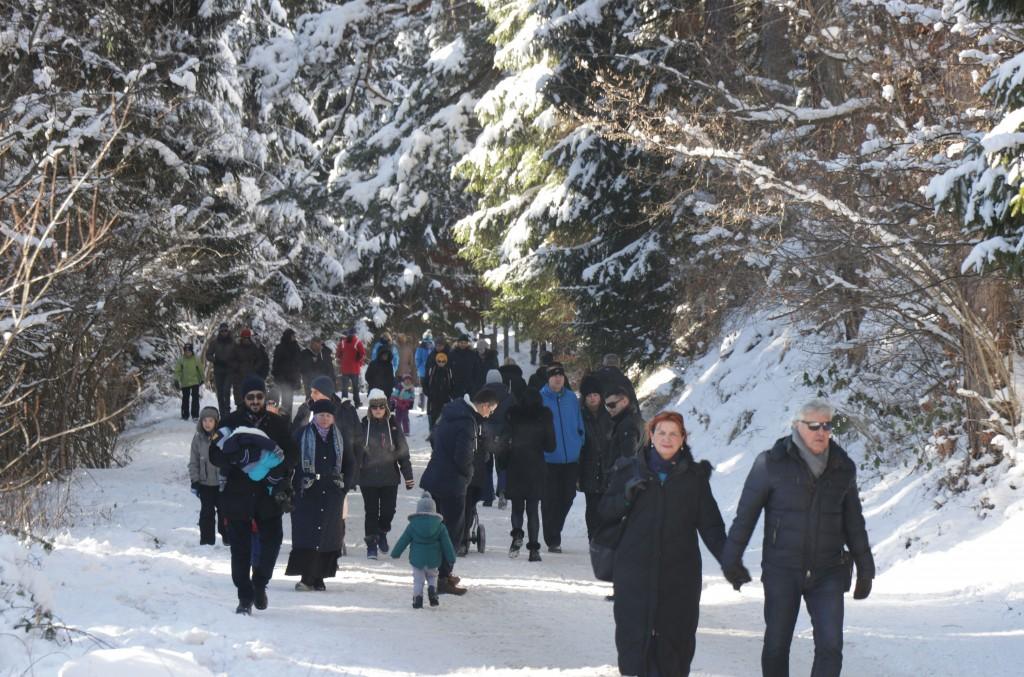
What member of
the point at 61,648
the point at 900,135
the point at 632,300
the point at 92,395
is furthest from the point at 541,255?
the point at 61,648

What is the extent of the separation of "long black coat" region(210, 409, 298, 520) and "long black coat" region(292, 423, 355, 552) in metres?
1.08

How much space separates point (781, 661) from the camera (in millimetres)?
7137

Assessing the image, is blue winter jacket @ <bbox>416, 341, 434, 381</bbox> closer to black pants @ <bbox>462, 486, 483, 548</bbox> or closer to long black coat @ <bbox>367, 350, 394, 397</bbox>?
long black coat @ <bbox>367, 350, 394, 397</bbox>

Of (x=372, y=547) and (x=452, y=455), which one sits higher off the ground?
(x=452, y=455)

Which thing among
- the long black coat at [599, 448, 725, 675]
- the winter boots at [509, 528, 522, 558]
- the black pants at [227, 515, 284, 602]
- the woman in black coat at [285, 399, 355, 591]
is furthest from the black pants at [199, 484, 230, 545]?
the long black coat at [599, 448, 725, 675]

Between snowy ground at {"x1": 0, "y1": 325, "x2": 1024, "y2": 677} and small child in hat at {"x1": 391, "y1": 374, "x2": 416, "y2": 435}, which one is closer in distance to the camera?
snowy ground at {"x1": 0, "y1": 325, "x2": 1024, "y2": 677}

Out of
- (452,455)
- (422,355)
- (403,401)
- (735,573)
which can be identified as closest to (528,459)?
(452,455)

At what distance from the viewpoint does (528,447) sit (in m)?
14.1

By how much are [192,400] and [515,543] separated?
15.3 meters

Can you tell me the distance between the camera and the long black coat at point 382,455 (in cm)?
1324

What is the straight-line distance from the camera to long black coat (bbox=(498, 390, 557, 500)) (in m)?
13.9

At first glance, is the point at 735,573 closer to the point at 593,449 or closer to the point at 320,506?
the point at 320,506

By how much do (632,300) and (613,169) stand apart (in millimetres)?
2269

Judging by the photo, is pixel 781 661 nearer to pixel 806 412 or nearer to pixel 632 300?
pixel 806 412
